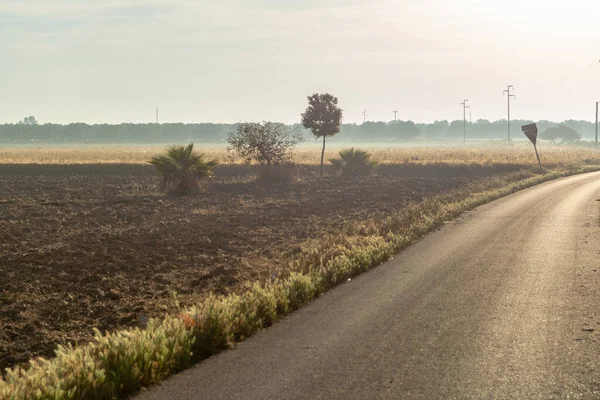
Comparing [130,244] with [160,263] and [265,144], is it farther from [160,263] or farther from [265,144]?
[265,144]

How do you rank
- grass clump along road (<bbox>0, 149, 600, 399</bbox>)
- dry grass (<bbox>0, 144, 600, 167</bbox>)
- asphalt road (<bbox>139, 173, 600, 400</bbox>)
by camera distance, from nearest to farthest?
asphalt road (<bbox>139, 173, 600, 400</bbox>) < grass clump along road (<bbox>0, 149, 600, 399</bbox>) < dry grass (<bbox>0, 144, 600, 167</bbox>)

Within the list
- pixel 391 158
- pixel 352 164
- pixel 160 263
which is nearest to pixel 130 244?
pixel 160 263

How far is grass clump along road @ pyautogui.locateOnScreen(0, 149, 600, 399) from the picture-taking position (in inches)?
310

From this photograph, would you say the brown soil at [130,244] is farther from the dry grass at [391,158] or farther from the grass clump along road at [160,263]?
the dry grass at [391,158]

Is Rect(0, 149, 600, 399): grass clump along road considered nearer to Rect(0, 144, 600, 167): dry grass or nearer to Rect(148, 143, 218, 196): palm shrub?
Rect(148, 143, 218, 196): palm shrub

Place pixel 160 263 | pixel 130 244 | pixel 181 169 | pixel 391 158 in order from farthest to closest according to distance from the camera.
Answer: pixel 391 158, pixel 181 169, pixel 130 244, pixel 160 263

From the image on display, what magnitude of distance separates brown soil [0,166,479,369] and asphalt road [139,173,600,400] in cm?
336

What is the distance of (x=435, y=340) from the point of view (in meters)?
8.67

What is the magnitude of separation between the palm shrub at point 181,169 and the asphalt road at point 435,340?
21.0 m

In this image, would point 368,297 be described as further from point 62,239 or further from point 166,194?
point 166,194

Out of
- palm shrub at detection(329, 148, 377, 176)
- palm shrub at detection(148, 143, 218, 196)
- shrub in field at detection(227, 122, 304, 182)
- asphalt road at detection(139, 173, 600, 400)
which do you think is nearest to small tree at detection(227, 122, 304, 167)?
shrub in field at detection(227, 122, 304, 182)

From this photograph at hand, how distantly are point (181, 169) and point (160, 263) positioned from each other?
60.8ft

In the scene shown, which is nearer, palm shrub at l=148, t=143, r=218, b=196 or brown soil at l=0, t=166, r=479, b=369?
brown soil at l=0, t=166, r=479, b=369

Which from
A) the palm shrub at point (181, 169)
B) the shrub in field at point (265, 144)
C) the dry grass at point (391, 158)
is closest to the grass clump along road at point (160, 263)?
the palm shrub at point (181, 169)
